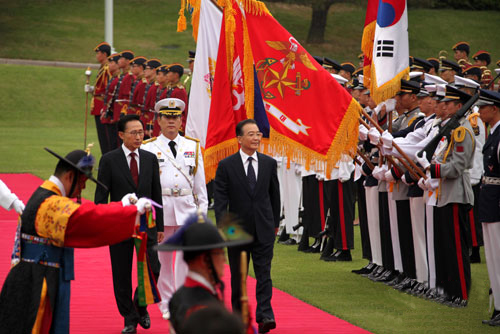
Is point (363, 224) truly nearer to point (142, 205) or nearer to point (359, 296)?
point (359, 296)

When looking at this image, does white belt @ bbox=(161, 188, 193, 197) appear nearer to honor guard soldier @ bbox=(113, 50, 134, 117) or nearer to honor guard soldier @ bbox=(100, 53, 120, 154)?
honor guard soldier @ bbox=(113, 50, 134, 117)

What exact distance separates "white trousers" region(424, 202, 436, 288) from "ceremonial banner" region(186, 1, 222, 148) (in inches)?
95.6

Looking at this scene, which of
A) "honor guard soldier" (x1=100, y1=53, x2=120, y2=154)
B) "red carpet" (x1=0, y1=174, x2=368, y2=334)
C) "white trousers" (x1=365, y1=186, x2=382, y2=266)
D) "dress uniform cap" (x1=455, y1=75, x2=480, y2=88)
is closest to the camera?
"red carpet" (x1=0, y1=174, x2=368, y2=334)

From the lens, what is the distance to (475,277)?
1005 cm

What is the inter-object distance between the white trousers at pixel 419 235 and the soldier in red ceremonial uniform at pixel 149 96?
8.54 metres

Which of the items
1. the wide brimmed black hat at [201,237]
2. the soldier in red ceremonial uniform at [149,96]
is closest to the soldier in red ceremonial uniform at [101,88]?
the soldier in red ceremonial uniform at [149,96]

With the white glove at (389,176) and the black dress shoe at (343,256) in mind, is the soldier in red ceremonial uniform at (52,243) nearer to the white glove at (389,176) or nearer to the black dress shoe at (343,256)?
the white glove at (389,176)

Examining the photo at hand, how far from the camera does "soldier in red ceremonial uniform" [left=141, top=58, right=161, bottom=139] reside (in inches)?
662

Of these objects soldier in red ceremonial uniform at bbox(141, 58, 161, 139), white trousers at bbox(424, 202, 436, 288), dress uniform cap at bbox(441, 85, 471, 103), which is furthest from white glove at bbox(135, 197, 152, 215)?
soldier in red ceremonial uniform at bbox(141, 58, 161, 139)

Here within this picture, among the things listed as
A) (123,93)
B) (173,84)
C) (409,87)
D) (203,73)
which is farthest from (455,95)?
(123,93)

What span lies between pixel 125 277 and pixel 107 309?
988mm

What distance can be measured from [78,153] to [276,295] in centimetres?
383

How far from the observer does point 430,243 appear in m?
8.84

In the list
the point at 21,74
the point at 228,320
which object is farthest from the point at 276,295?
the point at 21,74
